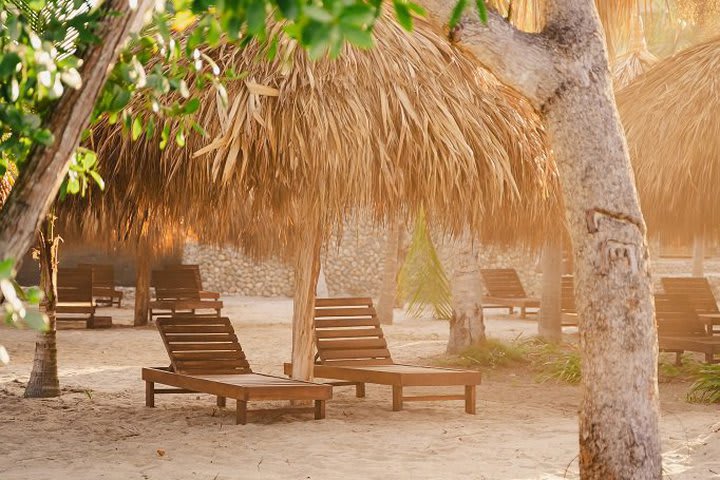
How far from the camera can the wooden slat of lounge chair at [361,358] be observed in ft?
23.2

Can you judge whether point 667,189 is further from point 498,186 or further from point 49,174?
point 49,174

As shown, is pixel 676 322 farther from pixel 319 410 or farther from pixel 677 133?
pixel 319 410

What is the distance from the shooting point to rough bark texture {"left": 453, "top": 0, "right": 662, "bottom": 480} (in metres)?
3.83

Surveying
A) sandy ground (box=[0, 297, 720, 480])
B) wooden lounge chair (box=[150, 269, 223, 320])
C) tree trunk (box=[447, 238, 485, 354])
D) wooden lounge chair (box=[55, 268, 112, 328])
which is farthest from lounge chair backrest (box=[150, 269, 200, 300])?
sandy ground (box=[0, 297, 720, 480])

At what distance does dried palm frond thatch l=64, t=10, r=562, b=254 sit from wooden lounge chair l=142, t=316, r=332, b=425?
0.86m

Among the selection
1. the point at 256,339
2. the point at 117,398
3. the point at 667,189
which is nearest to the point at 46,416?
the point at 117,398

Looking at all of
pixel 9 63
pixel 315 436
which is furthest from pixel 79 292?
pixel 9 63

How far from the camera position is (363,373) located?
7289 mm

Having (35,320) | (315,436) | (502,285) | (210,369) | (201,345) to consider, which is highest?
(502,285)

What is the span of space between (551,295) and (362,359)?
15.8ft

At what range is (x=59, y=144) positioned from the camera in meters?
2.13

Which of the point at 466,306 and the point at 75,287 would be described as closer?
the point at 466,306

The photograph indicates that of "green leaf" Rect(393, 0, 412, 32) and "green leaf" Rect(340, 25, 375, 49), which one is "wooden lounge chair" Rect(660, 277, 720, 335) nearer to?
"green leaf" Rect(393, 0, 412, 32)

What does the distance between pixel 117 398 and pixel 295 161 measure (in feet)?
9.81
